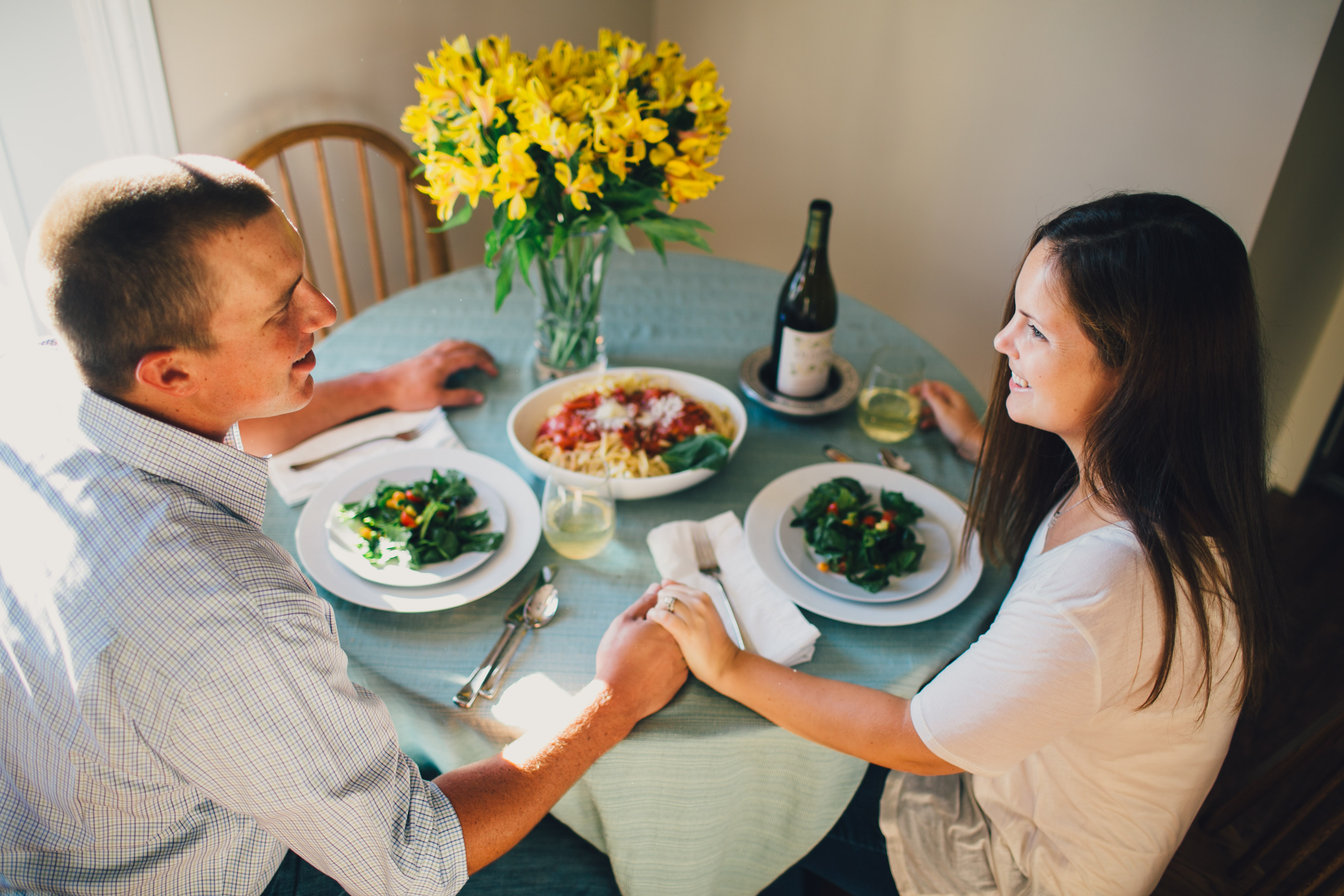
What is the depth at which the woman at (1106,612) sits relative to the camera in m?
0.93

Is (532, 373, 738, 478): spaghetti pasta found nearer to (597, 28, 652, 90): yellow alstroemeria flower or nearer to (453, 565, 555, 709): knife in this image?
(453, 565, 555, 709): knife

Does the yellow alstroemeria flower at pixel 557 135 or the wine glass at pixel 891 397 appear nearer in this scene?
the yellow alstroemeria flower at pixel 557 135

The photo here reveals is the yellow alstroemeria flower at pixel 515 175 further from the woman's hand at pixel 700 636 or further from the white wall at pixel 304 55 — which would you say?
the white wall at pixel 304 55

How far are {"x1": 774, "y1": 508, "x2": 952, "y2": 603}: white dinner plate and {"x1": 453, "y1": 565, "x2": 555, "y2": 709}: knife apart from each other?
373 mm

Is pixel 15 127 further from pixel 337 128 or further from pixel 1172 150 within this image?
pixel 1172 150

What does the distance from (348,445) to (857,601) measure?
3.13 ft

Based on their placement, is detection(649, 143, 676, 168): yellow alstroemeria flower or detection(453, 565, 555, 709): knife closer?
detection(453, 565, 555, 709): knife

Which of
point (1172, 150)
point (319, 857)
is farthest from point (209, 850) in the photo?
point (1172, 150)

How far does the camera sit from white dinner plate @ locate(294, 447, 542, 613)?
1.20 metres

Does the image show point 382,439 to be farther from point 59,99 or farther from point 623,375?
point 59,99

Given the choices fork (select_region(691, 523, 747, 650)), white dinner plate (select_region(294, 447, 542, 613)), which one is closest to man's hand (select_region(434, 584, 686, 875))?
fork (select_region(691, 523, 747, 650))

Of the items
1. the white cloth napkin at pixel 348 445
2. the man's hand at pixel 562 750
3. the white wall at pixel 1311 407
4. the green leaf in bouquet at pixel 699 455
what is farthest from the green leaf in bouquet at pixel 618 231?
the white wall at pixel 1311 407

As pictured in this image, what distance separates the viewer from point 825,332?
5.23 ft

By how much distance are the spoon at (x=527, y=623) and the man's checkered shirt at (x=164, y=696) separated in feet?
0.53
